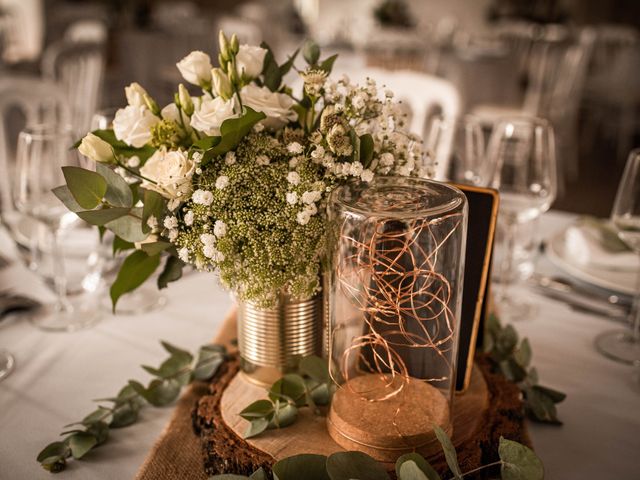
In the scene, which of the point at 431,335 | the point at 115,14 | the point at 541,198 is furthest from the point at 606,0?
the point at 431,335

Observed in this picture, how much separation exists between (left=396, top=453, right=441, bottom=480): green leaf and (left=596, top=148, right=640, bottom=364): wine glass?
1.72 ft

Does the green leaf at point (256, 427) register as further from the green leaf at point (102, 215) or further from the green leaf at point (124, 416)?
the green leaf at point (102, 215)

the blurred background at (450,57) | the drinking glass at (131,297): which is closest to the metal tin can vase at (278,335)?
the drinking glass at (131,297)

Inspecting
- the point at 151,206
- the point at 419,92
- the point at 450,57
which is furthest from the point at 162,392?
the point at 450,57

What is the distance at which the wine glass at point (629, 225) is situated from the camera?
1021 millimetres

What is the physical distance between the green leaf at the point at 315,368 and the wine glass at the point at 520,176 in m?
0.46

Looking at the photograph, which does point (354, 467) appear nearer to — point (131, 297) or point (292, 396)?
point (292, 396)

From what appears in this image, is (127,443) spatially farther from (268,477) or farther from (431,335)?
(431,335)

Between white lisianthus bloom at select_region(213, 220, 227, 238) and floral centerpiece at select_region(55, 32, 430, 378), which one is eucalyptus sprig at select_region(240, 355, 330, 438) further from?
white lisianthus bloom at select_region(213, 220, 227, 238)

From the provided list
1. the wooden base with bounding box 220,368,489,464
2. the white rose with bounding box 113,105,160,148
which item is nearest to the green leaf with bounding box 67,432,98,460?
the wooden base with bounding box 220,368,489,464

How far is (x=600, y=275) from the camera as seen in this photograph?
1169 mm

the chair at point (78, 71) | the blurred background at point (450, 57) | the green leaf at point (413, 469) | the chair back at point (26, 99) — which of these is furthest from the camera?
the blurred background at point (450, 57)

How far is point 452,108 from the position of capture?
2.04 metres

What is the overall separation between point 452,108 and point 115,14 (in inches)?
266
